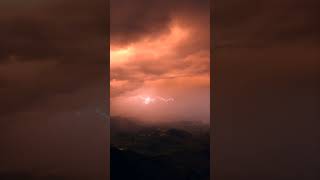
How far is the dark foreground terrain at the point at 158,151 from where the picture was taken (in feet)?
6.96

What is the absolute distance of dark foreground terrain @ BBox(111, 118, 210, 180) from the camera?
2.12 meters

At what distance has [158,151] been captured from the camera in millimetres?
2146

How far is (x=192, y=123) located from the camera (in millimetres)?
2131

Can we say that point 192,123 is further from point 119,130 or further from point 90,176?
point 90,176

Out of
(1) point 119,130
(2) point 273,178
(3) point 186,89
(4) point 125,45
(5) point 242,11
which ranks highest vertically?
(5) point 242,11

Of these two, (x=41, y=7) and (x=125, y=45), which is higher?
(x=41, y=7)

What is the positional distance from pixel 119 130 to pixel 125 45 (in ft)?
1.72

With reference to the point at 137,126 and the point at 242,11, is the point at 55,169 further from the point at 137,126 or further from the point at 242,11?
the point at 242,11

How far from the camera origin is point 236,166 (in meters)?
2.09

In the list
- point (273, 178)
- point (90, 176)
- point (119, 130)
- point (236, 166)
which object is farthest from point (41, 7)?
point (273, 178)

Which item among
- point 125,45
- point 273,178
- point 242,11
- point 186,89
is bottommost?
point 273,178

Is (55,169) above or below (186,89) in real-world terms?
below

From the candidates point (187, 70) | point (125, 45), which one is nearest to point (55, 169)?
point (125, 45)

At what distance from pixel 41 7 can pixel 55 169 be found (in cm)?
100
